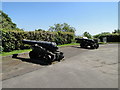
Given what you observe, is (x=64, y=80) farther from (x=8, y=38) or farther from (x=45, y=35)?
(x=45, y=35)

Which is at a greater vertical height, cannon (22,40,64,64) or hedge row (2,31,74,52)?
hedge row (2,31,74,52)

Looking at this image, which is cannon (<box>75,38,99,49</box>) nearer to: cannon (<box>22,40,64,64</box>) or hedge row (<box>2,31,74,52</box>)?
hedge row (<box>2,31,74,52</box>)

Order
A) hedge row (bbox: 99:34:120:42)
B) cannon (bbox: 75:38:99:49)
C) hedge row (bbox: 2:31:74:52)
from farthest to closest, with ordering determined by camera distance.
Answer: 1. hedge row (bbox: 99:34:120:42)
2. cannon (bbox: 75:38:99:49)
3. hedge row (bbox: 2:31:74:52)

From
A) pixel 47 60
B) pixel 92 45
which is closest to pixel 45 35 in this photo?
pixel 92 45

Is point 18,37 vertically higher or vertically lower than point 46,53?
higher

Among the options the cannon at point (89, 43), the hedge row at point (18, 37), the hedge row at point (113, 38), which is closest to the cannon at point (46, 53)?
the hedge row at point (18, 37)

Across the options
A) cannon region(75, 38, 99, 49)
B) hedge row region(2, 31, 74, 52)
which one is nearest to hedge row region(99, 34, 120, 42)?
cannon region(75, 38, 99, 49)

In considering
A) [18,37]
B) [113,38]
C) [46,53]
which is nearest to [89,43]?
[18,37]

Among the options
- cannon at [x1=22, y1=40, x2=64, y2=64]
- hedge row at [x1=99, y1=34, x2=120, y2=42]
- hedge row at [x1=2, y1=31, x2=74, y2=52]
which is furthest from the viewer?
hedge row at [x1=99, y1=34, x2=120, y2=42]

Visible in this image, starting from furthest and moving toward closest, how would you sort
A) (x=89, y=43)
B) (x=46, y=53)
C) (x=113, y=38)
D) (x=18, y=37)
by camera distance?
(x=113, y=38) < (x=89, y=43) < (x=18, y=37) < (x=46, y=53)

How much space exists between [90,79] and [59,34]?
16101 millimetres

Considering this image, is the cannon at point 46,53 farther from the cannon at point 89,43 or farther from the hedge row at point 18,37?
the cannon at point 89,43

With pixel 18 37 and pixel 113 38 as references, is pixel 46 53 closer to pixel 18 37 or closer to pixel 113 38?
pixel 18 37

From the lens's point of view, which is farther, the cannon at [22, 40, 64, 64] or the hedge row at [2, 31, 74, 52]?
the hedge row at [2, 31, 74, 52]
